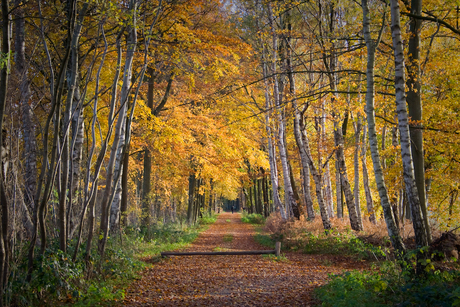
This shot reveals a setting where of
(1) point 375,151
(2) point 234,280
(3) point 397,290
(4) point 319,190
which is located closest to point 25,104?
(2) point 234,280

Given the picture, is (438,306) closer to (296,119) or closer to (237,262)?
(237,262)

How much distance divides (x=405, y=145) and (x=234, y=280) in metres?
4.87

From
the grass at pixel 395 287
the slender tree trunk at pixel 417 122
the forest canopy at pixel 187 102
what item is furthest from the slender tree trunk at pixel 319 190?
the slender tree trunk at pixel 417 122

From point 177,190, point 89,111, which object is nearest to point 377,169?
point 89,111

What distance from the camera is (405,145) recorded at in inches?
245

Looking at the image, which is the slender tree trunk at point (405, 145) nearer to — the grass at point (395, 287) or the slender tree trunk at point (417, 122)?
the grass at point (395, 287)

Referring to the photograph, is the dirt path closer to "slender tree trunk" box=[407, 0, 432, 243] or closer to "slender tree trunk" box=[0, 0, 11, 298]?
"slender tree trunk" box=[0, 0, 11, 298]

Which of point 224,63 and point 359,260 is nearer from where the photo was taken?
point 359,260

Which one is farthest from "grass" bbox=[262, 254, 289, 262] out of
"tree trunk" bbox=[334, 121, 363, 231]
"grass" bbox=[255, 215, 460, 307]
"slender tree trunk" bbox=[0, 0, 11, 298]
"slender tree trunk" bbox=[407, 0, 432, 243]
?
"slender tree trunk" bbox=[0, 0, 11, 298]

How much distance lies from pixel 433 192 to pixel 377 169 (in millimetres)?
7661

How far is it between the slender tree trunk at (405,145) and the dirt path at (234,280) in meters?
2.31

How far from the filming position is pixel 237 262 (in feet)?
34.5

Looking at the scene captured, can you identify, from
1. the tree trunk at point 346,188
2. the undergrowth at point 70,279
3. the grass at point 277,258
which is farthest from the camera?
the tree trunk at point 346,188

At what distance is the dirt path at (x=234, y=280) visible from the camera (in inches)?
246
